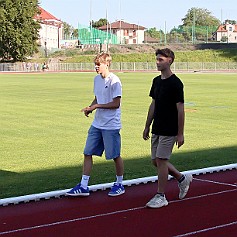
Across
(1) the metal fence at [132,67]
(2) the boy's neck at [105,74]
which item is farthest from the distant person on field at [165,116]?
(1) the metal fence at [132,67]

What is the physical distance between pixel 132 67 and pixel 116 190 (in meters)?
85.9

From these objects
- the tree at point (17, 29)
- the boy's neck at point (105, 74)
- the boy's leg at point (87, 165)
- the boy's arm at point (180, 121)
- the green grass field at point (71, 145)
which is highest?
the tree at point (17, 29)

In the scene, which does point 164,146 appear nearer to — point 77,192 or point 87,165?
point 87,165

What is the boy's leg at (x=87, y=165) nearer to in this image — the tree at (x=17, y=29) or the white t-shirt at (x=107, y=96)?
the white t-shirt at (x=107, y=96)

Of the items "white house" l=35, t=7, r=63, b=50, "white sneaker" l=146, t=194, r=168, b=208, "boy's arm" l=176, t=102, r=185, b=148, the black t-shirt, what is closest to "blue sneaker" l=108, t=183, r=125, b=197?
"white sneaker" l=146, t=194, r=168, b=208

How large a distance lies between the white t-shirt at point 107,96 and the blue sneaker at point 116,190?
0.86 m

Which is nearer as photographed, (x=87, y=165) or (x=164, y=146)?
(x=164, y=146)

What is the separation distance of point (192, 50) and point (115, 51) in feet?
45.1

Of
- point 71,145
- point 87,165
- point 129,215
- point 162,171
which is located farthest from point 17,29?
point 129,215

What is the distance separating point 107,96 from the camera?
27.2 ft

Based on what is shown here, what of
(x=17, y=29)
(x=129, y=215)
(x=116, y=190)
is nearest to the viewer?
(x=129, y=215)

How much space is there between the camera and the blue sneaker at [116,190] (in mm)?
8539

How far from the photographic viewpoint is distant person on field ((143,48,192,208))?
7695 millimetres

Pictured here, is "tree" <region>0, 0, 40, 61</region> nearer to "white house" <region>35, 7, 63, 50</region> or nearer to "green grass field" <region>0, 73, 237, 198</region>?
"white house" <region>35, 7, 63, 50</region>
